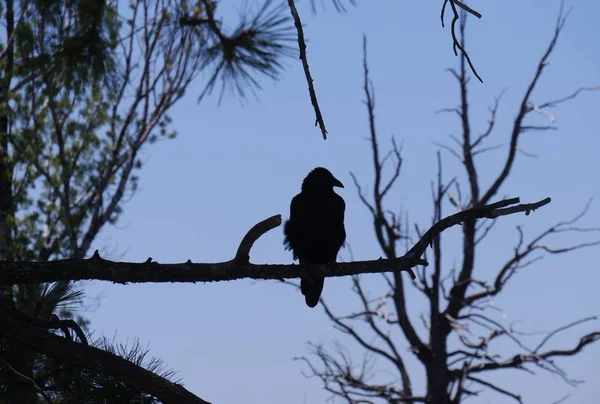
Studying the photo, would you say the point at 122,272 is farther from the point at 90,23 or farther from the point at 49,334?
the point at 90,23

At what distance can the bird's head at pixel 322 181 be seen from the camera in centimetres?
580

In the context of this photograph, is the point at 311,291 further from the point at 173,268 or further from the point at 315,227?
the point at 173,268

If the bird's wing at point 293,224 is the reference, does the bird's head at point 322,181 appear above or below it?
above

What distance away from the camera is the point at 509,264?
12359 mm

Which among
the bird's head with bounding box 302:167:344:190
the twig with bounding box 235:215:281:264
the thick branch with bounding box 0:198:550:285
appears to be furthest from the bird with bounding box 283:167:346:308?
the twig with bounding box 235:215:281:264

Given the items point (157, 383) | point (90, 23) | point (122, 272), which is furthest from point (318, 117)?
point (90, 23)

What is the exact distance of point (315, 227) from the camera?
5.55 metres

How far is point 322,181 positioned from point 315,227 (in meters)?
0.39

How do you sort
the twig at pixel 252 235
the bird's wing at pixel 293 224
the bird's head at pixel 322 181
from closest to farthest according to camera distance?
1. the twig at pixel 252 235
2. the bird's wing at pixel 293 224
3. the bird's head at pixel 322 181

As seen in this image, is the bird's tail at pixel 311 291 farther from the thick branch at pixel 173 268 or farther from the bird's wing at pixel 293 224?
the thick branch at pixel 173 268

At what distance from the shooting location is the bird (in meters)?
5.56

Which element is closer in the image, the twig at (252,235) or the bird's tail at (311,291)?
the twig at (252,235)

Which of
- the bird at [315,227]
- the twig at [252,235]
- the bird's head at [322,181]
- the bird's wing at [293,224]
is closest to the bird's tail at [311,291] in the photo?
the bird at [315,227]

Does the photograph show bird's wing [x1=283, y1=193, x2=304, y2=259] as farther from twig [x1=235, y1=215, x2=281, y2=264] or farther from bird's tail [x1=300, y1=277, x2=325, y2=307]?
twig [x1=235, y1=215, x2=281, y2=264]
